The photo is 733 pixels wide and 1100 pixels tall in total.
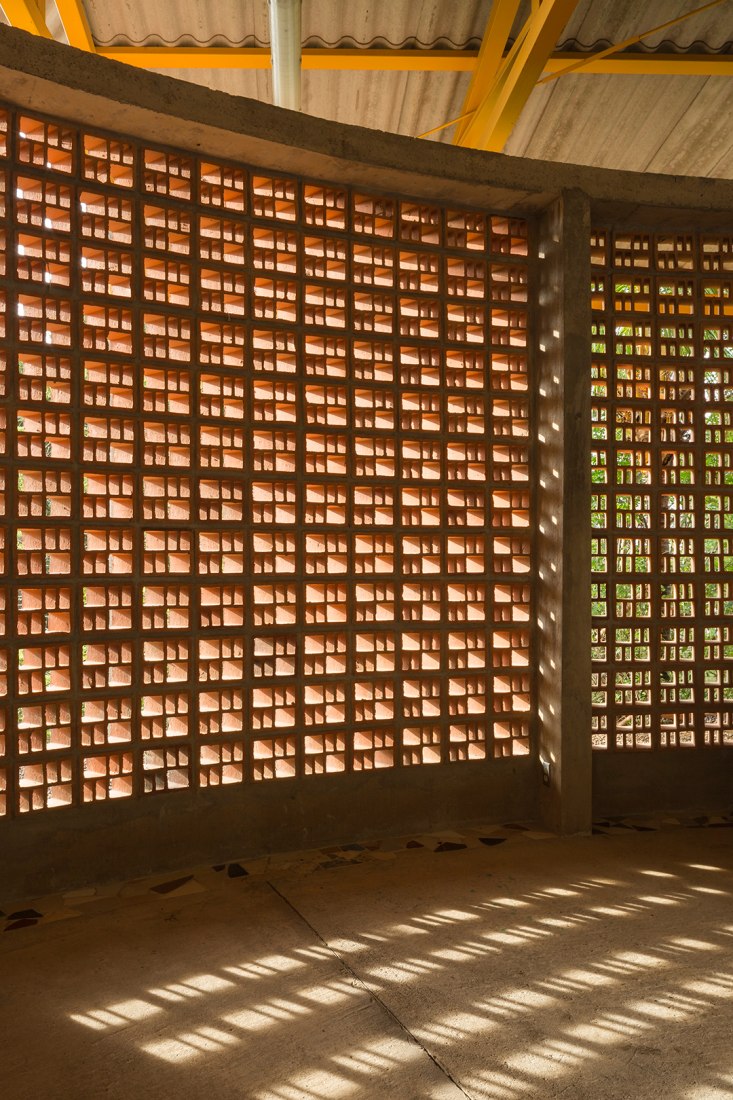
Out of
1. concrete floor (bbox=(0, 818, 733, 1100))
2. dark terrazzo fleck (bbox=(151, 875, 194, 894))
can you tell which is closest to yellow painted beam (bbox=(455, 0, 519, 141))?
concrete floor (bbox=(0, 818, 733, 1100))

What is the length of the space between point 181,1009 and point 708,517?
464cm

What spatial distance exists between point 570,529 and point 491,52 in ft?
10.3

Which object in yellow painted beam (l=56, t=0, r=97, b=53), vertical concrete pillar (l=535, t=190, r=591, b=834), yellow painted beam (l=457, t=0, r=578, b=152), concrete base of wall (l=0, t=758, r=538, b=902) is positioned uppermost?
yellow painted beam (l=56, t=0, r=97, b=53)

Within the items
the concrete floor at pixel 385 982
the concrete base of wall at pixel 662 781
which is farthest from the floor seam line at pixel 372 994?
the concrete base of wall at pixel 662 781

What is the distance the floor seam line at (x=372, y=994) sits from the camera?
8.68ft

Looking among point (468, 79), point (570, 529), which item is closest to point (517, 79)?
point (468, 79)

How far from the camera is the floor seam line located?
264 centimetres

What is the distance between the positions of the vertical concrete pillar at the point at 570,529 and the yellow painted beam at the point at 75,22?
3.20 metres

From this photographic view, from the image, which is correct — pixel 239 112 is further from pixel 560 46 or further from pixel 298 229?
pixel 560 46

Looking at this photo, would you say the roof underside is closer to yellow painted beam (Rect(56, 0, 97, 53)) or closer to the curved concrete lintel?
yellow painted beam (Rect(56, 0, 97, 53))

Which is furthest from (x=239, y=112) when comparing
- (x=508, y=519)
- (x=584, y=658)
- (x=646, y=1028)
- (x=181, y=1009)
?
(x=646, y=1028)

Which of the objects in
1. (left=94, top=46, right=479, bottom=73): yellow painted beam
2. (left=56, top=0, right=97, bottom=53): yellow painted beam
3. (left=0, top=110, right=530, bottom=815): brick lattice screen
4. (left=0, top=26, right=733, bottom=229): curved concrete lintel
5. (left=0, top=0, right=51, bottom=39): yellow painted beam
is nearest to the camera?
(left=0, top=26, right=733, bottom=229): curved concrete lintel

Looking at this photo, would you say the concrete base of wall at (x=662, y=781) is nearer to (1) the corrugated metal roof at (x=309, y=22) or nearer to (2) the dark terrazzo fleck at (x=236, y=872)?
(2) the dark terrazzo fleck at (x=236, y=872)

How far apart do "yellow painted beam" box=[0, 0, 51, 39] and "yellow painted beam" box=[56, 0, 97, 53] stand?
6.4 inches
